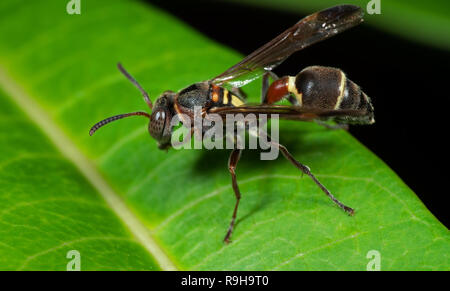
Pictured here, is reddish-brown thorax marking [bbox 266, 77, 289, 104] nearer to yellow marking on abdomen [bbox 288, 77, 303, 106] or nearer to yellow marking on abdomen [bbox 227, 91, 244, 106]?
yellow marking on abdomen [bbox 288, 77, 303, 106]

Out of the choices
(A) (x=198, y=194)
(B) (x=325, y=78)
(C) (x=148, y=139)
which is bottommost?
(A) (x=198, y=194)

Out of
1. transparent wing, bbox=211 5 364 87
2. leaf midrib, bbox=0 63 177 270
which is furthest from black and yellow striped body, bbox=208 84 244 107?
leaf midrib, bbox=0 63 177 270

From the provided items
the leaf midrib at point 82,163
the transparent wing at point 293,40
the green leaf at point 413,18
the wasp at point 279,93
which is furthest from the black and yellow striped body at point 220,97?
the green leaf at point 413,18

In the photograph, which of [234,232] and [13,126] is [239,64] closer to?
[234,232]

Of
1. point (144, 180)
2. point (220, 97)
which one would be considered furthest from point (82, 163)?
point (220, 97)

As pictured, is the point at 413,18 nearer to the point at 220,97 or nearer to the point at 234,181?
the point at 220,97

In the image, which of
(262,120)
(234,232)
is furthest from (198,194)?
(262,120)
